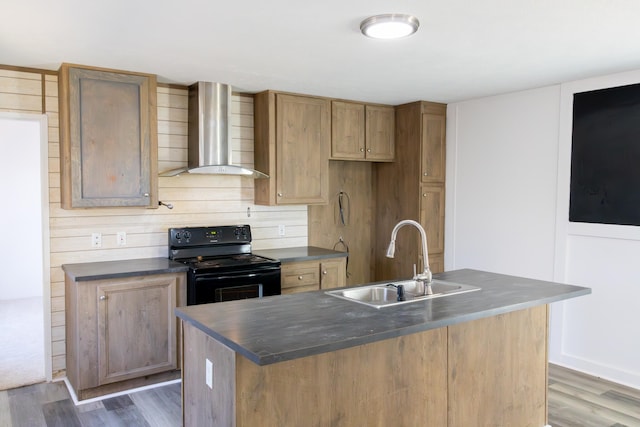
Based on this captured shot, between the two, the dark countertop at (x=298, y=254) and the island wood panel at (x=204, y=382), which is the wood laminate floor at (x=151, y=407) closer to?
the island wood panel at (x=204, y=382)

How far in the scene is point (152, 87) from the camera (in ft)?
12.0

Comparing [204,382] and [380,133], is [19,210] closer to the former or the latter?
[380,133]

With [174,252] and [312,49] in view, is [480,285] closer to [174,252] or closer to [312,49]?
[312,49]

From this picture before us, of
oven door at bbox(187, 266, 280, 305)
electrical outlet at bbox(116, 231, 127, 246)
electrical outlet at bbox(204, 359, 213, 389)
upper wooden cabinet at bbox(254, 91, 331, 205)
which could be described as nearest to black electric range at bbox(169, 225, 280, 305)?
oven door at bbox(187, 266, 280, 305)

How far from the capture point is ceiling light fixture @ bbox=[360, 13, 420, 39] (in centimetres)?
245

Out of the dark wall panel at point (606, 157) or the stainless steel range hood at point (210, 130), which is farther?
the stainless steel range hood at point (210, 130)

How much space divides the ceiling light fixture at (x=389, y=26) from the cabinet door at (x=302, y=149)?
1.76m

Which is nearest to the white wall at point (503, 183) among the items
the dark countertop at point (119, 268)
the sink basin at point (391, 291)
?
the sink basin at point (391, 291)

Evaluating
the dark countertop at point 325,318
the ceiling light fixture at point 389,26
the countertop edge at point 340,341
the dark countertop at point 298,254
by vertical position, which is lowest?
the countertop edge at point 340,341

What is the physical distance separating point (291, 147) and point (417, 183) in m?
1.33

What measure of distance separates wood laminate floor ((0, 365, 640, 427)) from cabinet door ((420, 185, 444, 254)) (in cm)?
172

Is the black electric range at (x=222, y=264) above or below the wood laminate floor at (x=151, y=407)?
above

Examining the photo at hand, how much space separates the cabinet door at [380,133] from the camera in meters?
4.90

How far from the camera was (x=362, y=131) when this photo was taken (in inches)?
191
